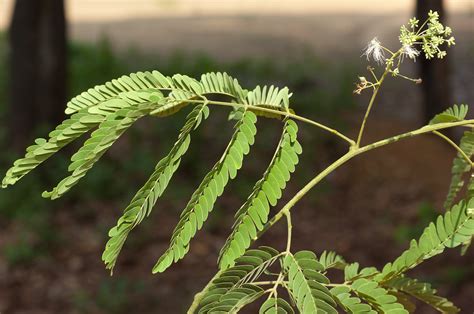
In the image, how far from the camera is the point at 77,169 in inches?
56.7

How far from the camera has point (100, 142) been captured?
1.47m

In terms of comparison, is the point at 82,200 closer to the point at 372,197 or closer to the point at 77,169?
the point at 372,197

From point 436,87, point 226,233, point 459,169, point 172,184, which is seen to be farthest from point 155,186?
point 436,87

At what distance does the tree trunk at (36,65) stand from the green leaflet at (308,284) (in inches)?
290

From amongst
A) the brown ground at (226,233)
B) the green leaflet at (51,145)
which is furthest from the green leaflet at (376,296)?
the brown ground at (226,233)

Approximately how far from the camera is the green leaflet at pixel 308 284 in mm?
1396

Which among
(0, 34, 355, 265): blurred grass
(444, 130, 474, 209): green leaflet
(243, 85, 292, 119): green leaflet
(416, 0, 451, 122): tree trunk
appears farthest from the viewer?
(416, 0, 451, 122): tree trunk

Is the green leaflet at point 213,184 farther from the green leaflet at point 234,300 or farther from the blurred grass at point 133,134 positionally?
the blurred grass at point 133,134

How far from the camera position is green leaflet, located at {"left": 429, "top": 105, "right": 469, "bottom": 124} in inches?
65.9

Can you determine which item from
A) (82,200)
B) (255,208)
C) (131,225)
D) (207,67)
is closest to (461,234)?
(255,208)

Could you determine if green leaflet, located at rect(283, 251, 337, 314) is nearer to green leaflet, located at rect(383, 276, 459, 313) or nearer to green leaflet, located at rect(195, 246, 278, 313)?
green leaflet, located at rect(195, 246, 278, 313)

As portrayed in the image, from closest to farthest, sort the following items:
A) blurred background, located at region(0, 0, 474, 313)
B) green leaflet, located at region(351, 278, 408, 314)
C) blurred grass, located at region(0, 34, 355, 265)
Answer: green leaflet, located at region(351, 278, 408, 314) < blurred background, located at region(0, 0, 474, 313) < blurred grass, located at region(0, 34, 355, 265)

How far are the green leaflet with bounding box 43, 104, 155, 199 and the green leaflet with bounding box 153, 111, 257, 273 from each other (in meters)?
0.20

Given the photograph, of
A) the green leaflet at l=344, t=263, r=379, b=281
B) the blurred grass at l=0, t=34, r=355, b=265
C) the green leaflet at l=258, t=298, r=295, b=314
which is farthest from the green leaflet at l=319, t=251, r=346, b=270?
the blurred grass at l=0, t=34, r=355, b=265
